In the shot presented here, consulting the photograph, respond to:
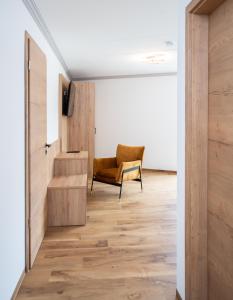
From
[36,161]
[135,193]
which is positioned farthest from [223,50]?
[135,193]

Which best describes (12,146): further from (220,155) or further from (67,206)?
(67,206)

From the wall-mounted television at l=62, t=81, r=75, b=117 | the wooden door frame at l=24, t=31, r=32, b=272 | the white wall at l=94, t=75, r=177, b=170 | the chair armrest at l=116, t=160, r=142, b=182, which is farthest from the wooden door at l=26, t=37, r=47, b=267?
the white wall at l=94, t=75, r=177, b=170

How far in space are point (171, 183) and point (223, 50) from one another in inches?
→ 176

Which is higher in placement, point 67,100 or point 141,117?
point 67,100

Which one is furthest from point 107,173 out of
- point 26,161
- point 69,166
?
point 26,161

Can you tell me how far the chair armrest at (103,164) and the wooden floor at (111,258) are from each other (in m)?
0.87

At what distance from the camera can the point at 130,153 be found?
17.2 ft

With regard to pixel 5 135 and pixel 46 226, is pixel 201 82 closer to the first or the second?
pixel 5 135

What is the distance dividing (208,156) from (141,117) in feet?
17.7

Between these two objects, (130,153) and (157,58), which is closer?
(157,58)

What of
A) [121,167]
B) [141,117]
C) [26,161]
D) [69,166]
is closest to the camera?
[26,161]

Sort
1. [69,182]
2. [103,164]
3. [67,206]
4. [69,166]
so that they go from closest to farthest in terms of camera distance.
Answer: [67,206] → [69,182] → [69,166] → [103,164]

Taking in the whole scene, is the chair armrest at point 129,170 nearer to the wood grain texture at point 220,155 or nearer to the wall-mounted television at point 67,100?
the wall-mounted television at point 67,100

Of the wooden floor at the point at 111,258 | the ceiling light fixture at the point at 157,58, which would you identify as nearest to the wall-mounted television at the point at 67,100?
the ceiling light fixture at the point at 157,58
